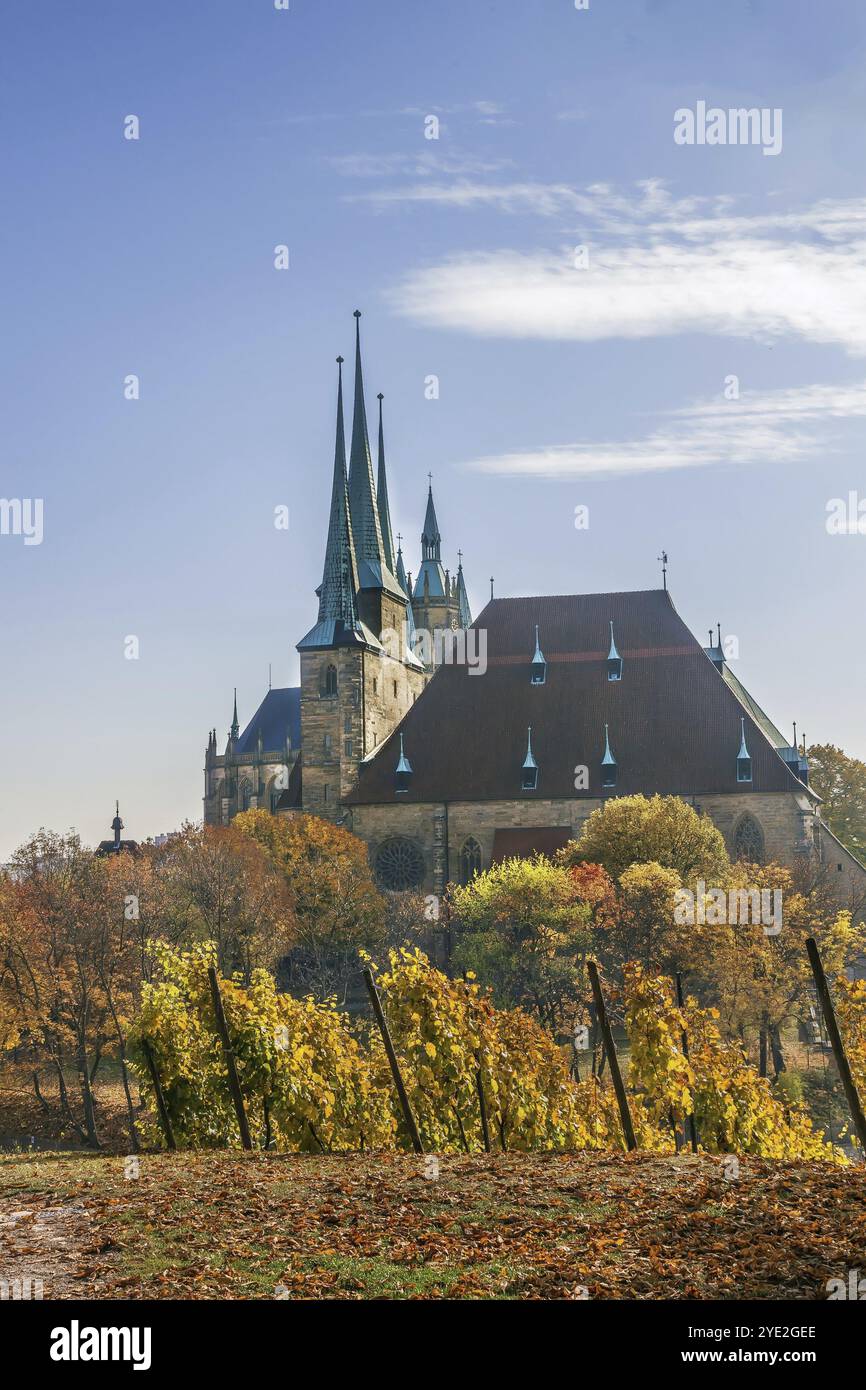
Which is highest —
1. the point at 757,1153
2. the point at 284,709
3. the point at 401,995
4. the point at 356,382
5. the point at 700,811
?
the point at 356,382

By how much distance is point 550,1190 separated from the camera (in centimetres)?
1434

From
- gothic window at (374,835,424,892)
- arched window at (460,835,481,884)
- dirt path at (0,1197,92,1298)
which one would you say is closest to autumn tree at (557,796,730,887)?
arched window at (460,835,481,884)

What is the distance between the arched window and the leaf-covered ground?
51.4 metres

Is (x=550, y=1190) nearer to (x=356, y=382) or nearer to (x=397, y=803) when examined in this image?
(x=397, y=803)

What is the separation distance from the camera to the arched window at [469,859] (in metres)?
68.0

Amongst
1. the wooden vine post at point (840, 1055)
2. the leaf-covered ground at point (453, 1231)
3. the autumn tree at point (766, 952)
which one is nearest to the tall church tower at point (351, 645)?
the autumn tree at point (766, 952)

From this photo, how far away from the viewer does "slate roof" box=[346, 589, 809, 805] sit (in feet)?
219

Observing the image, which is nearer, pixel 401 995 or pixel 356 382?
pixel 401 995

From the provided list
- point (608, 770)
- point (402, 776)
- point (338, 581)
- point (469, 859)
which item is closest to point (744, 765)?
point (608, 770)

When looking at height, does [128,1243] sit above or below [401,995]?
below

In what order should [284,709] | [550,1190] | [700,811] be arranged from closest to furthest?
[550,1190] → [700,811] → [284,709]

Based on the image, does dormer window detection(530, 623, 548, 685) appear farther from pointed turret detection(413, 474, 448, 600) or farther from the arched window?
pointed turret detection(413, 474, 448, 600)

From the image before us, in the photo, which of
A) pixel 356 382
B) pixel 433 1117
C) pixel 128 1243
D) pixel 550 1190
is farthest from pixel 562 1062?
pixel 356 382

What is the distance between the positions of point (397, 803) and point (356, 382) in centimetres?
2400
